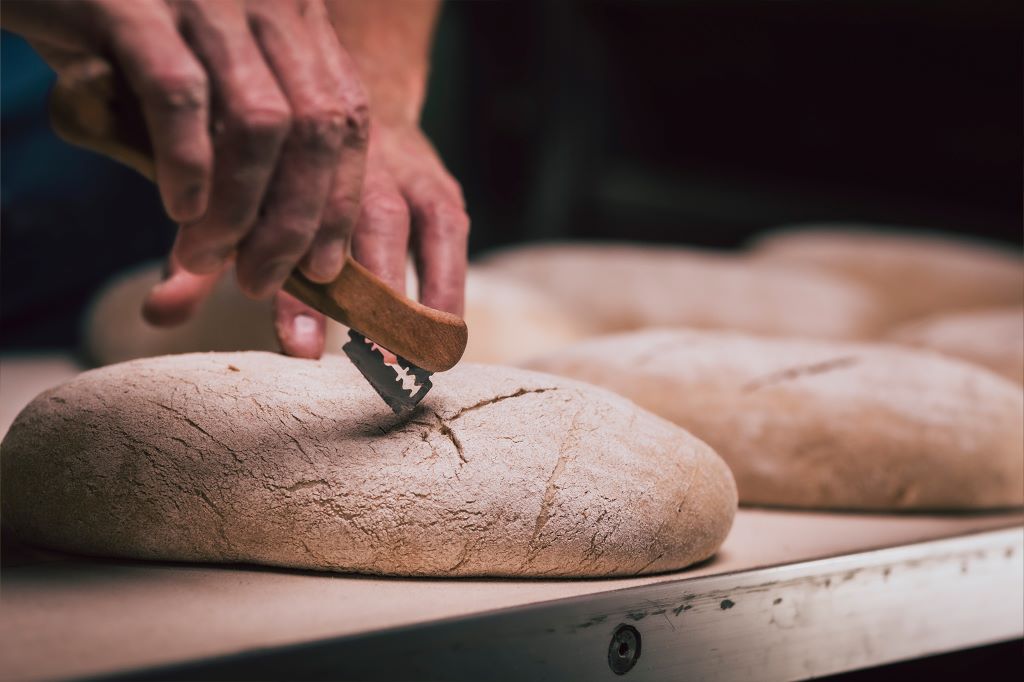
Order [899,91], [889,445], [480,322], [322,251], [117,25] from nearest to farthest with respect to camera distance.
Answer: [117,25], [322,251], [889,445], [480,322], [899,91]

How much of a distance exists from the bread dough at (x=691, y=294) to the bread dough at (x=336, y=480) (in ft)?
3.88

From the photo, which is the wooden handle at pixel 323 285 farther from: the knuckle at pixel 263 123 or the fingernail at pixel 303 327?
the fingernail at pixel 303 327

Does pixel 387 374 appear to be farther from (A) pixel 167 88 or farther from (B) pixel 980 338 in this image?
(B) pixel 980 338

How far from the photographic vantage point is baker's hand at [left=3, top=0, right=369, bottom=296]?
71 cm

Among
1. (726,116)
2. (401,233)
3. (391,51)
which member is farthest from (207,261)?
(726,116)

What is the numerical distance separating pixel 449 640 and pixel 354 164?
381 millimetres

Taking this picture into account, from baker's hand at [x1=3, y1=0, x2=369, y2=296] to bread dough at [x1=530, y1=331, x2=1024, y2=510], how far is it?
2.40 feet

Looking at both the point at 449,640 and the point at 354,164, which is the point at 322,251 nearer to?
the point at 354,164

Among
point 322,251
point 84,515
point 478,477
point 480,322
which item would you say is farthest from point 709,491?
point 480,322

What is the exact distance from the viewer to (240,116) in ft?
2.39

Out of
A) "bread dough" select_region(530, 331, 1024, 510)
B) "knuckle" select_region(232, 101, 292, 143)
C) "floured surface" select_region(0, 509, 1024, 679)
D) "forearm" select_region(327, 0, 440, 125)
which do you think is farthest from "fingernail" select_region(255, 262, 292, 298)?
"bread dough" select_region(530, 331, 1024, 510)

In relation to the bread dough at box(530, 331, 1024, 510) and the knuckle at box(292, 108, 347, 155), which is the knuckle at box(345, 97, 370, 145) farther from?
the bread dough at box(530, 331, 1024, 510)

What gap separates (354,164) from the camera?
829 millimetres

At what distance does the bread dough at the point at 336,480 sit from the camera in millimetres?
942
